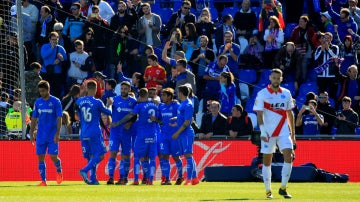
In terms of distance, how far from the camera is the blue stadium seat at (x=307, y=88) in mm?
29297

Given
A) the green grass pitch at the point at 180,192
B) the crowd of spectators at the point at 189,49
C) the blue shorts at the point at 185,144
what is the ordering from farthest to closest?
1. the crowd of spectators at the point at 189,49
2. the blue shorts at the point at 185,144
3. the green grass pitch at the point at 180,192

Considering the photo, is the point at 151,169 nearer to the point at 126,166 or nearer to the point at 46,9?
the point at 126,166

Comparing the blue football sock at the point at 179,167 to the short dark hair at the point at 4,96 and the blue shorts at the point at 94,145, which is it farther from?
the short dark hair at the point at 4,96

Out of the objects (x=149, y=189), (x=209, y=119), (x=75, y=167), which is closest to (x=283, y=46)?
(x=209, y=119)

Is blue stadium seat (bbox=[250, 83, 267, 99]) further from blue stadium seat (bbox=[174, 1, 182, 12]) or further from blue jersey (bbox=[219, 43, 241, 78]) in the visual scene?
blue stadium seat (bbox=[174, 1, 182, 12])

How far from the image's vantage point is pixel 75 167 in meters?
26.7

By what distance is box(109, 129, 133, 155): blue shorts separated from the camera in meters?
24.2

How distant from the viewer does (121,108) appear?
79.0 ft

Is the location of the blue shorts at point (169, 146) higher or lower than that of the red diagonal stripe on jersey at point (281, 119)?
lower

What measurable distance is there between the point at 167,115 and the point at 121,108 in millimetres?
969

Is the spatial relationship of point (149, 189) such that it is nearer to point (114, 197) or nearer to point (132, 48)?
point (114, 197)

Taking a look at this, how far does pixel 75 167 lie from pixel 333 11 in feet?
27.5

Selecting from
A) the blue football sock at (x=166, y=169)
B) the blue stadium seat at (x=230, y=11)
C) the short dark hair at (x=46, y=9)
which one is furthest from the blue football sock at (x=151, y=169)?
A: the blue stadium seat at (x=230, y=11)

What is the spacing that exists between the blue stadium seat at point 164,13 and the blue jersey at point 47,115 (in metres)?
9.88
